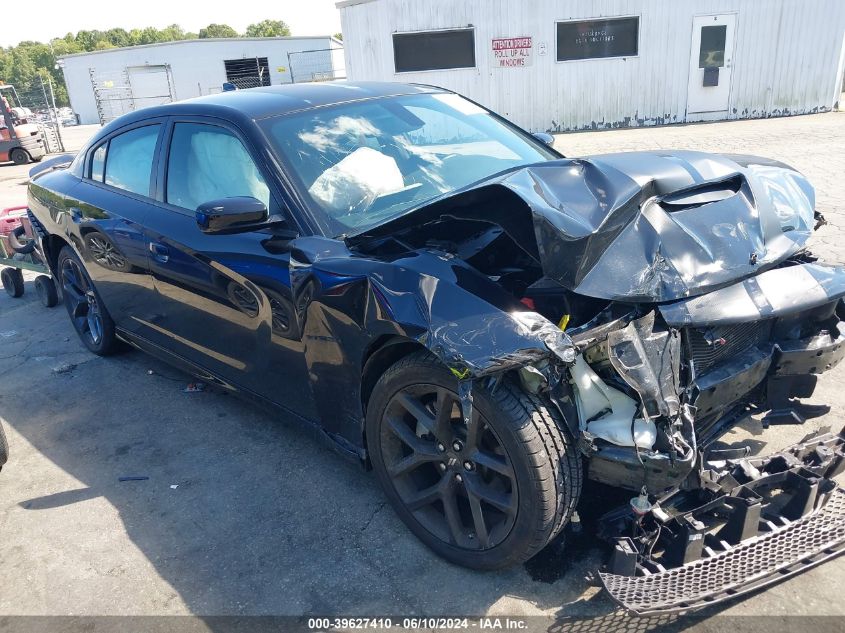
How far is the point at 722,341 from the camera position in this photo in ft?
8.38

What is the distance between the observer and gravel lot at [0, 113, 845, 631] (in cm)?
257

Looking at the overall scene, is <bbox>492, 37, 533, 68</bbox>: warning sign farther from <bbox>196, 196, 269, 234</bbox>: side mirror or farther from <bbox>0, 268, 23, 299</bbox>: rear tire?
<bbox>196, 196, 269, 234</bbox>: side mirror

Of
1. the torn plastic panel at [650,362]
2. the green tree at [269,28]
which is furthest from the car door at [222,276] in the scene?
the green tree at [269,28]

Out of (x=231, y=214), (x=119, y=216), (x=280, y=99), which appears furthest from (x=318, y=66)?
(x=231, y=214)

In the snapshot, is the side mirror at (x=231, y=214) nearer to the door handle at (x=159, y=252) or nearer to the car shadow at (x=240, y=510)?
the door handle at (x=159, y=252)

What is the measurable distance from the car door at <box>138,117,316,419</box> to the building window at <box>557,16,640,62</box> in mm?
13947

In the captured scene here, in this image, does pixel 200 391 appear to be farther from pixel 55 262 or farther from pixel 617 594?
pixel 617 594

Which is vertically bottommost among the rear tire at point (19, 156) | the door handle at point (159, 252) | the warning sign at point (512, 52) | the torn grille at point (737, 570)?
the rear tire at point (19, 156)

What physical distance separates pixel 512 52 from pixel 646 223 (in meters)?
14.7

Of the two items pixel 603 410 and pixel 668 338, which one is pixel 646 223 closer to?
pixel 668 338

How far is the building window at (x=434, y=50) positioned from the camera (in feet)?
52.5

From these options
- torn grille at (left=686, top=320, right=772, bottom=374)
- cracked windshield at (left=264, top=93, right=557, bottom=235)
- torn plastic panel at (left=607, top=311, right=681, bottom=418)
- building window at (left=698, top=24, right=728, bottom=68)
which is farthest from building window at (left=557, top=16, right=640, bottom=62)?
torn plastic panel at (left=607, top=311, right=681, bottom=418)

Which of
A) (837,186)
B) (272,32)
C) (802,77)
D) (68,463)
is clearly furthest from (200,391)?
(272,32)

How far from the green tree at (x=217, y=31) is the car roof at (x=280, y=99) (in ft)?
342
